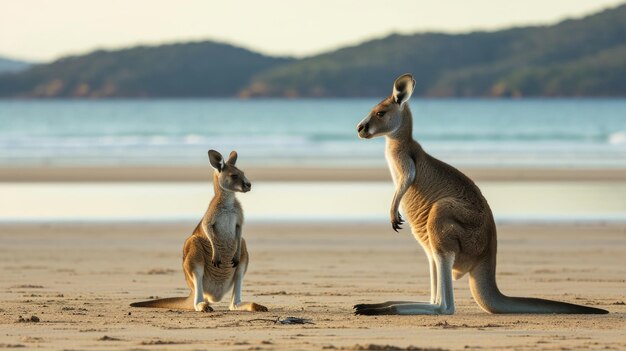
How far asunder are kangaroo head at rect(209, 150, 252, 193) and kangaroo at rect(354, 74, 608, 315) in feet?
2.41

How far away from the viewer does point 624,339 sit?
629 cm

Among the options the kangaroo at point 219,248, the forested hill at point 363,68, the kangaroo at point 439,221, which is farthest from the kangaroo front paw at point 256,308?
the forested hill at point 363,68

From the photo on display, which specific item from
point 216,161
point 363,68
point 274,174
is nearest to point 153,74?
point 363,68

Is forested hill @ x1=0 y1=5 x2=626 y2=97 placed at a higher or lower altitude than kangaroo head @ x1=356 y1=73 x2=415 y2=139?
higher

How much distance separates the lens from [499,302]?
285 inches

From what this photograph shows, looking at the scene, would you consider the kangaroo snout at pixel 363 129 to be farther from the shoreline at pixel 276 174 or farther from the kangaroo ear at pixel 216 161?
the shoreline at pixel 276 174

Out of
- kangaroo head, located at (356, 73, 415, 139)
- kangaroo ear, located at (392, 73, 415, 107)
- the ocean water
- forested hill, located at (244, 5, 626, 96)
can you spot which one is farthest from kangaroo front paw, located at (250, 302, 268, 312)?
forested hill, located at (244, 5, 626, 96)

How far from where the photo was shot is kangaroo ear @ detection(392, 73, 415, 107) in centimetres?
719

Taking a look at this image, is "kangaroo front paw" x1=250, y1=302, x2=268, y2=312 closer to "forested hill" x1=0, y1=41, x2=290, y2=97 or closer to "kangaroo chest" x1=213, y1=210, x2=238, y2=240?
"kangaroo chest" x1=213, y1=210, x2=238, y2=240

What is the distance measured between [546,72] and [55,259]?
11110 centimetres

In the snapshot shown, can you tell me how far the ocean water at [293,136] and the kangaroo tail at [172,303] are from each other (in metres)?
19.0

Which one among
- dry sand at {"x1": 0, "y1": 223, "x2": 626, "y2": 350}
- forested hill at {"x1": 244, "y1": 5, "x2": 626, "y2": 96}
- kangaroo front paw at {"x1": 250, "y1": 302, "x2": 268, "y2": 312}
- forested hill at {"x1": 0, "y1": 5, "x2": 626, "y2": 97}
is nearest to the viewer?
dry sand at {"x1": 0, "y1": 223, "x2": 626, "y2": 350}

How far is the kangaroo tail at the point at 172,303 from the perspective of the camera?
7.44m

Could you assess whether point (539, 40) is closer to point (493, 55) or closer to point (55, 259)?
point (493, 55)
